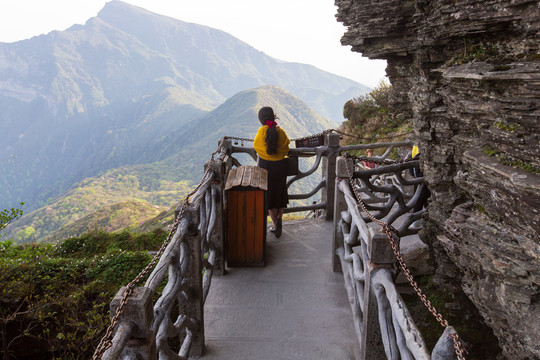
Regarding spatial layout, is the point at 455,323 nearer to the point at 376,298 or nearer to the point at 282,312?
the point at 282,312

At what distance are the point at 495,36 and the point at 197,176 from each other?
10400 centimetres

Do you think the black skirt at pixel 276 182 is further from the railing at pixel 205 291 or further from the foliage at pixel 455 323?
the foliage at pixel 455 323

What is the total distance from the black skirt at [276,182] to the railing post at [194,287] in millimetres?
2878

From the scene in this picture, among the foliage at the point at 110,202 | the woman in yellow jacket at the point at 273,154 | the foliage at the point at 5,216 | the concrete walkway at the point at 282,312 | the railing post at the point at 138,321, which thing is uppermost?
the woman in yellow jacket at the point at 273,154

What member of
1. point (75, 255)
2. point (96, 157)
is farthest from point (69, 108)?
point (75, 255)

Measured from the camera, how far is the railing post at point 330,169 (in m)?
7.38

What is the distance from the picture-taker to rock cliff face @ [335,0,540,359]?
11.1 ft

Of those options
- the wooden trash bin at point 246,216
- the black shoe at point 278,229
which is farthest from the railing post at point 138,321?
the black shoe at point 278,229

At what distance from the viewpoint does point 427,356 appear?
2129 millimetres

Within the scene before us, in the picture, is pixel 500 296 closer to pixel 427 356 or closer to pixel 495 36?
pixel 427 356

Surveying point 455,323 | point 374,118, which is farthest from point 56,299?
point 374,118

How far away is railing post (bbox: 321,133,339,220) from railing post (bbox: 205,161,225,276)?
2.78 m

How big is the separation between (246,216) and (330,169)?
8.38 ft

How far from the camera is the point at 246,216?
5551 mm
